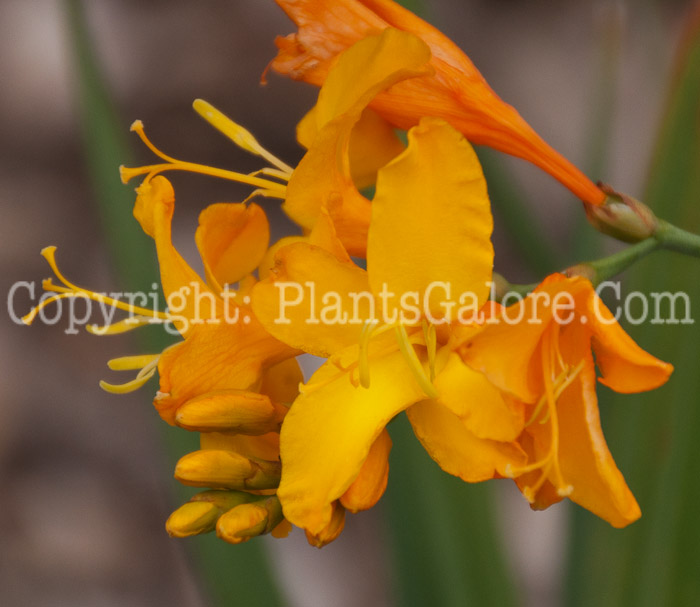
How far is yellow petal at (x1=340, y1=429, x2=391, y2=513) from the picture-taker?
443 millimetres

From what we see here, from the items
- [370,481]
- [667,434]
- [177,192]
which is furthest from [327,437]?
[177,192]

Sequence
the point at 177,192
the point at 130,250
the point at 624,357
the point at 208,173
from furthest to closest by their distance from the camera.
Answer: the point at 177,192 → the point at 130,250 → the point at 208,173 → the point at 624,357

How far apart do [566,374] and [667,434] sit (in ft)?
1.01

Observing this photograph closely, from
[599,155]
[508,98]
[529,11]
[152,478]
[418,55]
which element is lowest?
[152,478]

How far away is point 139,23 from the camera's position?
66.2 inches

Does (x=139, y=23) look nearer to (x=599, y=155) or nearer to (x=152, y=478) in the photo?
(x=152, y=478)

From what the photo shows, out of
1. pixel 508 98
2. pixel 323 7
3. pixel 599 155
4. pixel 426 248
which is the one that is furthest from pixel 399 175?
pixel 508 98

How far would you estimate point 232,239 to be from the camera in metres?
0.54

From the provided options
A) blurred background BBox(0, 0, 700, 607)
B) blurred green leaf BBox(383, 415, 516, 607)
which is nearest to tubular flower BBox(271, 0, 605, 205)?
blurred green leaf BBox(383, 415, 516, 607)

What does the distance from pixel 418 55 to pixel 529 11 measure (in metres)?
1.38

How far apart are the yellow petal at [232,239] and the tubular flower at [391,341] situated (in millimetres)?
79

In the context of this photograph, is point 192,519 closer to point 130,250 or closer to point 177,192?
point 130,250

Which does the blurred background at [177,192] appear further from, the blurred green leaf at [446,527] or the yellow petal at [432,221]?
the yellow petal at [432,221]

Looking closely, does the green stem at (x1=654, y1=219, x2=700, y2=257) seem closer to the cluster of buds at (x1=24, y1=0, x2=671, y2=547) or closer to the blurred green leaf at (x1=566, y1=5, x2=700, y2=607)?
the cluster of buds at (x1=24, y1=0, x2=671, y2=547)
